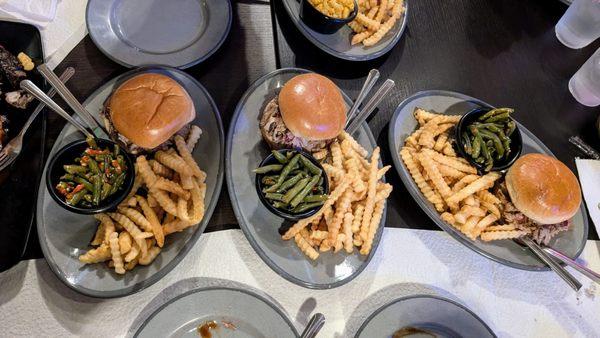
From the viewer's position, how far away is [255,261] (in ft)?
5.52

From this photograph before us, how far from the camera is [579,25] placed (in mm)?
2480

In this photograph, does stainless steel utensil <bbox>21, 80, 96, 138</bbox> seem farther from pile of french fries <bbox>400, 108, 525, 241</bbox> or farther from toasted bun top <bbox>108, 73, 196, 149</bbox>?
pile of french fries <bbox>400, 108, 525, 241</bbox>

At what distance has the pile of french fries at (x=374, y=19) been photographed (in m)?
2.05

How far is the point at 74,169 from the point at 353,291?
1.15 meters

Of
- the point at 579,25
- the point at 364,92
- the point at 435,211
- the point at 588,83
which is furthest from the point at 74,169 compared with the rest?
the point at 579,25

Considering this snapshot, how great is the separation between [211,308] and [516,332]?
129 centimetres

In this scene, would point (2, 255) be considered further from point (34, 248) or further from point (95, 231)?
point (95, 231)

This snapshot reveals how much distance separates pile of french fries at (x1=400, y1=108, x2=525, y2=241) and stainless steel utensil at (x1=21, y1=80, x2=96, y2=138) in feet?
4.30

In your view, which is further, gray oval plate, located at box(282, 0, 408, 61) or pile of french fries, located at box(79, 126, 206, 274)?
gray oval plate, located at box(282, 0, 408, 61)

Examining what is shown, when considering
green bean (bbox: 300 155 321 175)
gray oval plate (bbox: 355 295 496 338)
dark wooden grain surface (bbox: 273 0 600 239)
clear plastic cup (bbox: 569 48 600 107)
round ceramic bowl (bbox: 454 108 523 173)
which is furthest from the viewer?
clear plastic cup (bbox: 569 48 600 107)

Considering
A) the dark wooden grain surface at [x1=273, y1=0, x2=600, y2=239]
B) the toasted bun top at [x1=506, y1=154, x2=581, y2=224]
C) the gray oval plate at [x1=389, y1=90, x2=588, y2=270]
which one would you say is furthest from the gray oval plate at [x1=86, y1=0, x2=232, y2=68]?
the toasted bun top at [x1=506, y1=154, x2=581, y2=224]

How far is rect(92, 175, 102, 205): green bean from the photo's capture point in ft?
4.76

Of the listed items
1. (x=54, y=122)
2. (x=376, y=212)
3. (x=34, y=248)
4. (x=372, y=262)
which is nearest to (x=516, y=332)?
(x=372, y=262)

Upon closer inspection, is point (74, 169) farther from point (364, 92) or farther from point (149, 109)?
point (364, 92)
